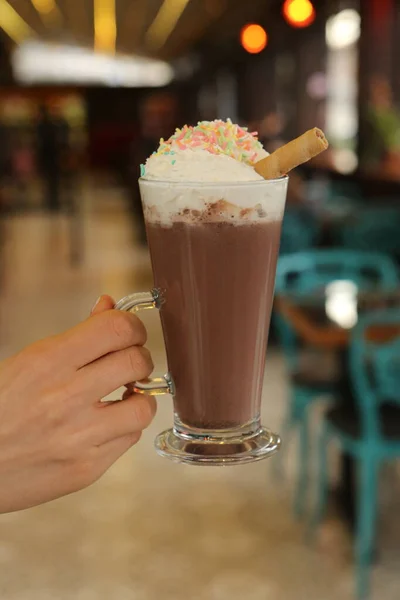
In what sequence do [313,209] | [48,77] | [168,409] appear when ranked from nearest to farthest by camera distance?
[168,409] < [313,209] < [48,77]

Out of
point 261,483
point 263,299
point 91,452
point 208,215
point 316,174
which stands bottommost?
point 261,483

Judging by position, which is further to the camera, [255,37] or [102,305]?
[255,37]

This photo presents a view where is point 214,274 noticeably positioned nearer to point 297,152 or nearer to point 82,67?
point 297,152

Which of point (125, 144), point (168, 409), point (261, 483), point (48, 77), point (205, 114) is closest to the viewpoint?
point (261, 483)

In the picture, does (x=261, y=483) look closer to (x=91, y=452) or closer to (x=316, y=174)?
(x=91, y=452)

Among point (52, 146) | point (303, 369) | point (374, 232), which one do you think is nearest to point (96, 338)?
point (303, 369)

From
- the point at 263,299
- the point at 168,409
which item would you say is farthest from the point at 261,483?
the point at 263,299

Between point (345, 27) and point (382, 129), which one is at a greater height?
point (345, 27)
